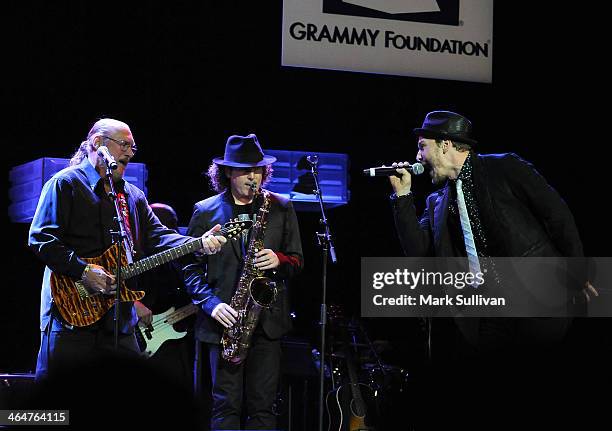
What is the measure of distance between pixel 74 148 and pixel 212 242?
2.10m

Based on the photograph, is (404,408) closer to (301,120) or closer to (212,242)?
(212,242)

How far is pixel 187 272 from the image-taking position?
4891 mm

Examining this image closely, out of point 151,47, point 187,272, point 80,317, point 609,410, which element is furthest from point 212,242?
point 609,410

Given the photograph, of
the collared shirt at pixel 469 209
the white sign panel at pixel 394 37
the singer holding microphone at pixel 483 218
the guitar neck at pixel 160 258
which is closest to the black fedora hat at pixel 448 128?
the singer holding microphone at pixel 483 218

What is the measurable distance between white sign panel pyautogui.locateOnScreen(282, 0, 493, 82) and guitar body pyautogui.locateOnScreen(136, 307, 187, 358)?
84.9 inches

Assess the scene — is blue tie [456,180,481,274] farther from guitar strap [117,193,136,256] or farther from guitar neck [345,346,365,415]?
guitar neck [345,346,365,415]

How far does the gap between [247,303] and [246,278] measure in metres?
0.15

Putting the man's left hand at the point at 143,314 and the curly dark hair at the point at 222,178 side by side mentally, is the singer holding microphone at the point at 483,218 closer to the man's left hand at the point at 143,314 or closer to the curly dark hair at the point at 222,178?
the curly dark hair at the point at 222,178

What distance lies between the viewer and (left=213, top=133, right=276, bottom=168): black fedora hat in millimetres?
5086

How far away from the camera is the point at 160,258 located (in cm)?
461

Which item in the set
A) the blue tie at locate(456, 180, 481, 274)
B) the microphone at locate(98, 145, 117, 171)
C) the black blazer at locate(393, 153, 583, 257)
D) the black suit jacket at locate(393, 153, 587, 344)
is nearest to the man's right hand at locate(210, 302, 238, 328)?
the microphone at locate(98, 145, 117, 171)

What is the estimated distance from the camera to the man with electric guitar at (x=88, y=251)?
4270 millimetres

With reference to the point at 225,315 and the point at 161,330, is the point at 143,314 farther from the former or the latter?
the point at 225,315

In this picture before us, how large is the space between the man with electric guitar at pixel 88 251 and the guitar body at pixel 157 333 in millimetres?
1112
